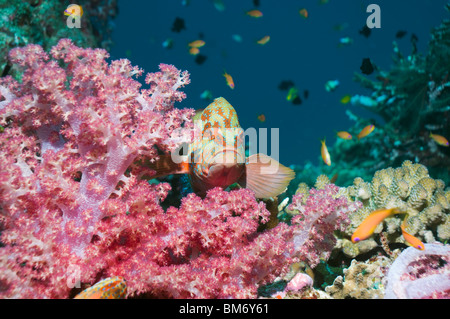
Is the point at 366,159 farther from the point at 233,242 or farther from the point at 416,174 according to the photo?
the point at 233,242

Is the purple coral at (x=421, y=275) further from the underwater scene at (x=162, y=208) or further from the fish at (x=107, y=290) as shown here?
the fish at (x=107, y=290)

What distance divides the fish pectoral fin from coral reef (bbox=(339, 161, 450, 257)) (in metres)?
0.91

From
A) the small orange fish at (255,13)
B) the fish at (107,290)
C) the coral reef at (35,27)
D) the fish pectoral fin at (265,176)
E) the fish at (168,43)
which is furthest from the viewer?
the fish at (168,43)

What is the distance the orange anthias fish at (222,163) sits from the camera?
2908 mm

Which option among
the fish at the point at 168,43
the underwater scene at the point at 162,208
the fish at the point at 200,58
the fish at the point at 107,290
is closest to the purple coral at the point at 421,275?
the underwater scene at the point at 162,208

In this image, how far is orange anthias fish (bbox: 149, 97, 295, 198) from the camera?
291 centimetres

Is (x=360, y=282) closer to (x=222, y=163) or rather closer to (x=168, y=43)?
(x=222, y=163)

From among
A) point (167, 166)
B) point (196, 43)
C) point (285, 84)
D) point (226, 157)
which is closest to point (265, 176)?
point (226, 157)

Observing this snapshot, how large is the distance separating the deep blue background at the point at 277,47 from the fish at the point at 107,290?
66048 mm

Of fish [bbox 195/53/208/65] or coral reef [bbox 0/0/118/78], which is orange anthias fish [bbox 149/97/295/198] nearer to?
coral reef [bbox 0/0/118/78]

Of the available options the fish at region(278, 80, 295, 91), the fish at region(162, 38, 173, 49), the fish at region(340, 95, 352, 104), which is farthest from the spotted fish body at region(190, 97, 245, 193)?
the fish at region(162, 38, 173, 49)

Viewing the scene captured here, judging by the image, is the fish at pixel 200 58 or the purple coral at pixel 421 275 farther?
the fish at pixel 200 58
